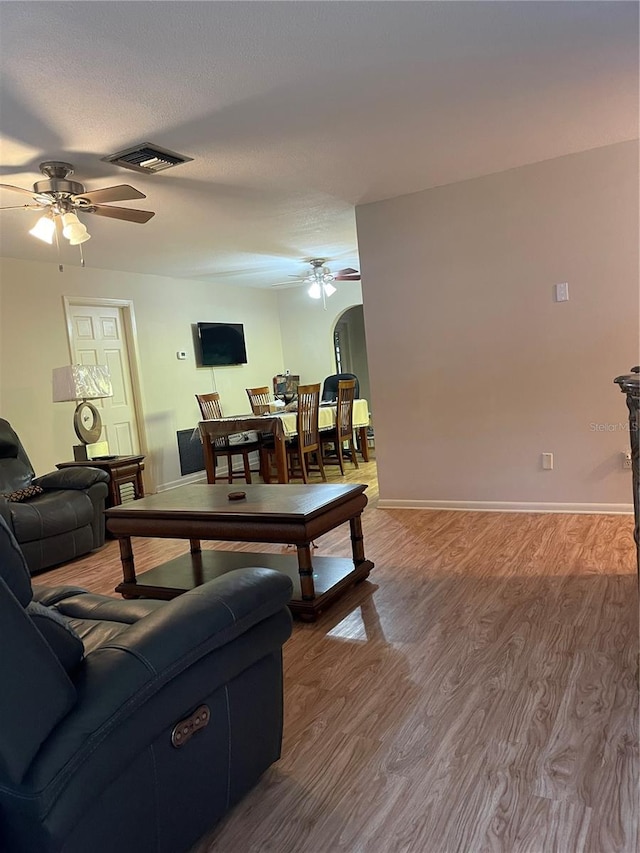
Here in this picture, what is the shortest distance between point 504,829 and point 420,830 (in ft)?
0.67

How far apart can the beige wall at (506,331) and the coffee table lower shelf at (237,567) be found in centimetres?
154

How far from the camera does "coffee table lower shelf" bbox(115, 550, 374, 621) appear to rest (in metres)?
3.00

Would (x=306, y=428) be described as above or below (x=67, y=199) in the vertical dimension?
below

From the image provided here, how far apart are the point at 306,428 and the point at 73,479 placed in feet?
7.71

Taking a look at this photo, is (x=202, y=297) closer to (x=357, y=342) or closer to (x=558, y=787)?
(x=357, y=342)

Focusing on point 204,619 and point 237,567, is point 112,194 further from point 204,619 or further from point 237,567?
point 204,619

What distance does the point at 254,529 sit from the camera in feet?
9.41

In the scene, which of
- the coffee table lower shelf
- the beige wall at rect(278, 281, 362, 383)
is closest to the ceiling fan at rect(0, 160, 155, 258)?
the coffee table lower shelf

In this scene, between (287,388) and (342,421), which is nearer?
(342,421)

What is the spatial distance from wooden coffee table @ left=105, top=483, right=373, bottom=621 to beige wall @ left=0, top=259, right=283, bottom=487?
2.43 m

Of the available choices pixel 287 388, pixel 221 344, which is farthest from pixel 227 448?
pixel 221 344

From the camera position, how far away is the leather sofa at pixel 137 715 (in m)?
1.11

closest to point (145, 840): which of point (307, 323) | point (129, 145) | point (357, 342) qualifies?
point (129, 145)

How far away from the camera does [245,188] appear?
3.92 meters
